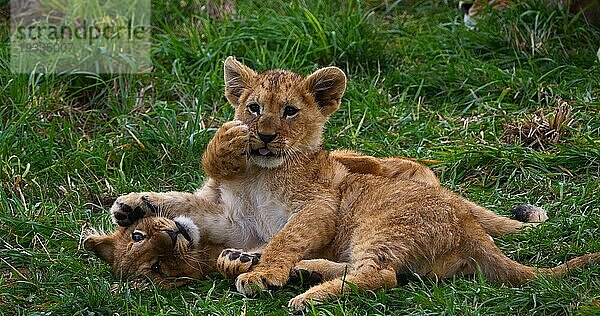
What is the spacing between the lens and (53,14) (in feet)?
27.9

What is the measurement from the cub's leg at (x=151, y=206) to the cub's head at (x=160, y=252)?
0.53 feet

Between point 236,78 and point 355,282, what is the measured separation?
5.86 ft

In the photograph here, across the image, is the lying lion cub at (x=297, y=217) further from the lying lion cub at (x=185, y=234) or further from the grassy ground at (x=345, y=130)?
the grassy ground at (x=345, y=130)

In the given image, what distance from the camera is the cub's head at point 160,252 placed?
5.28 meters

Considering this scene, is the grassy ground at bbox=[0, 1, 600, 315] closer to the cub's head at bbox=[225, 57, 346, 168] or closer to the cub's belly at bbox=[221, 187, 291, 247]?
the cub's belly at bbox=[221, 187, 291, 247]

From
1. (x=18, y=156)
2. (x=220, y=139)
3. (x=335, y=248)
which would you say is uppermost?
(x=220, y=139)

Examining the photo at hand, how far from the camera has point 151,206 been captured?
18.8 feet

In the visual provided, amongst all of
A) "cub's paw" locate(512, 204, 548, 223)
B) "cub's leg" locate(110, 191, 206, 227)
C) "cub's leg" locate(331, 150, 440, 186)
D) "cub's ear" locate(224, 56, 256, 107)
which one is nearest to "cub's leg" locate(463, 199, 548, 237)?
"cub's paw" locate(512, 204, 548, 223)

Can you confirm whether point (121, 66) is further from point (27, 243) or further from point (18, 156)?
point (27, 243)

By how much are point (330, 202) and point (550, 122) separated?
2336 millimetres

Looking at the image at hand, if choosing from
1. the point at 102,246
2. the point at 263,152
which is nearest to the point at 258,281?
the point at 263,152

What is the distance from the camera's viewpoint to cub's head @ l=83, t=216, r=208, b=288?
208 inches

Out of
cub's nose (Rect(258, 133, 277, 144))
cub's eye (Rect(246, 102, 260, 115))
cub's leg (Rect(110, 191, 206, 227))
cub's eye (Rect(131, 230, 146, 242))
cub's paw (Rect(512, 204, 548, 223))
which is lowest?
cub's leg (Rect(110, 191, 206, 227))

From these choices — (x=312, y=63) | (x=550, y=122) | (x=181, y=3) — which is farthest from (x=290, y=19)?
(x=550, y=122)
